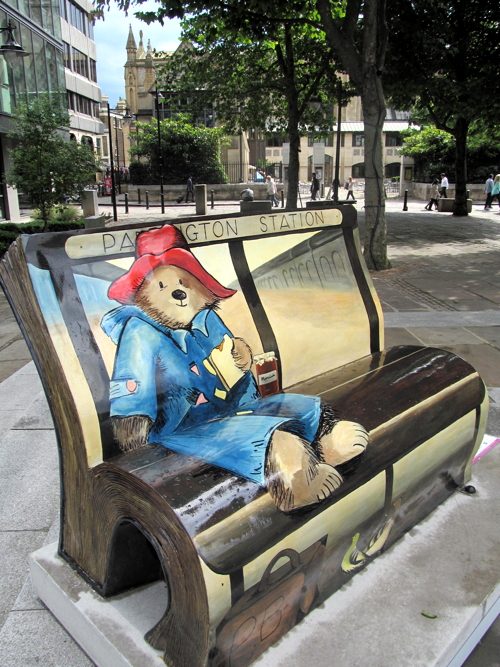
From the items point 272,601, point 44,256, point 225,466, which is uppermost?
point 44,256

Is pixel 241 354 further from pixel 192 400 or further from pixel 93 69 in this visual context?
pixel 93 69

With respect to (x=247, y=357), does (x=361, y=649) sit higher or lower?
lower

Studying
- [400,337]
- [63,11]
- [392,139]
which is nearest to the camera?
[400,337]

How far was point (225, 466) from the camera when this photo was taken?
63.9 inches

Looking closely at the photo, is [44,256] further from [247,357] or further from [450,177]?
[450,177]

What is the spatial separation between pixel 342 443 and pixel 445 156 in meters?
36.4

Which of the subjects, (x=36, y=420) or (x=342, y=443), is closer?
(x=342, y=443)

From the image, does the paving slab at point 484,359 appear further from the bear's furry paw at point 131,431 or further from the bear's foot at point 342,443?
the bear's furry paw at point 131,431

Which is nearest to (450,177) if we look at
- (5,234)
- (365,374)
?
(5,234)

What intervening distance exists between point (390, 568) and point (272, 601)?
652 mm

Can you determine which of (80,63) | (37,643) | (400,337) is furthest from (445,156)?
(37,643)

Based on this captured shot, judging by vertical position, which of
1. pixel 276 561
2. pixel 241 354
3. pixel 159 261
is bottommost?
pixel 276 561

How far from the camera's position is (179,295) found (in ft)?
6.81

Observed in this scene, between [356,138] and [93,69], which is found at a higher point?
[93,69]
